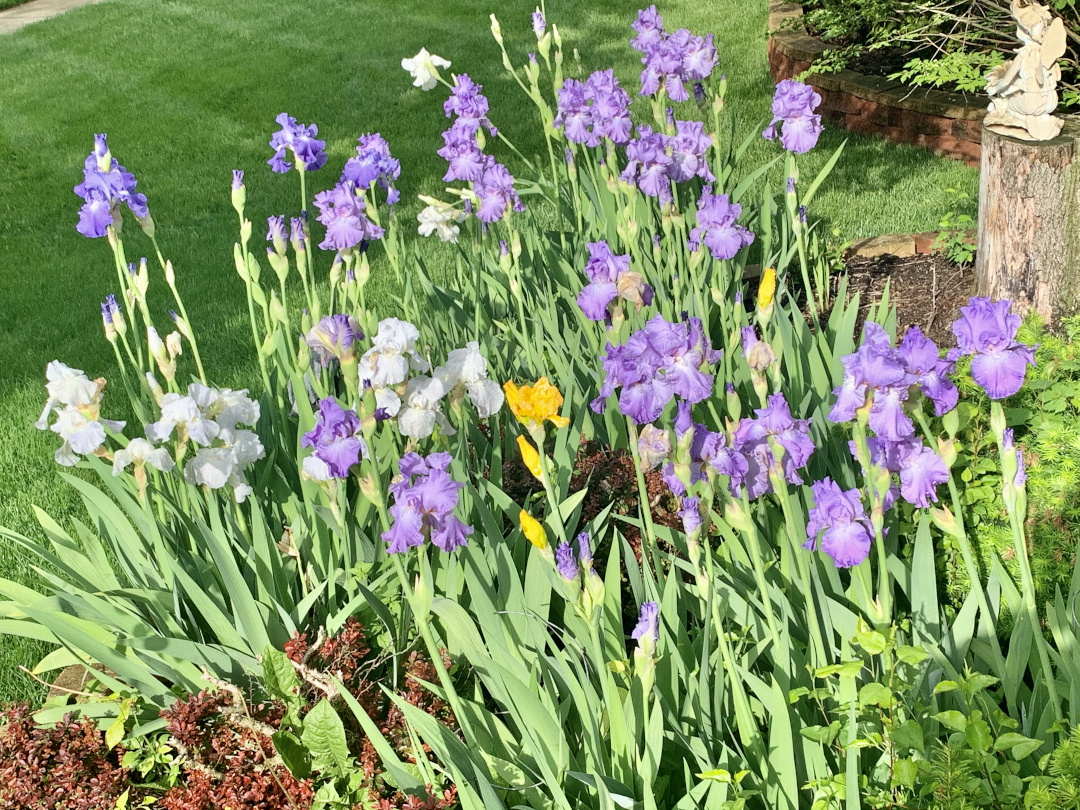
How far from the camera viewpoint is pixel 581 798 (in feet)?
5.00

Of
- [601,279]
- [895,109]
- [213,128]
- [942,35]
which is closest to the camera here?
[601,279]

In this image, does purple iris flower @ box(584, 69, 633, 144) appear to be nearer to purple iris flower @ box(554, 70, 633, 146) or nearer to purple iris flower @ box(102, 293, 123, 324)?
purple iris flower @ box(554, 70, 633, 146)

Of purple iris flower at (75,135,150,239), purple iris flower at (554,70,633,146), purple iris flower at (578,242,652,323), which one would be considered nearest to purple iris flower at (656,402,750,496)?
purple iris flower at (578,242,652,323)

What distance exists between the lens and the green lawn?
13.3ft

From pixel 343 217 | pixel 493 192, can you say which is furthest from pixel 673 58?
pixel 343 217

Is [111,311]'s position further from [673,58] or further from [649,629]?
[673,58]

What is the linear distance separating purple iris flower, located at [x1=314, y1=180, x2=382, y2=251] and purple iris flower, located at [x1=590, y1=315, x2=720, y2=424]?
3.62 feet

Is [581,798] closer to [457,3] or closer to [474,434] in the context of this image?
[474,434]

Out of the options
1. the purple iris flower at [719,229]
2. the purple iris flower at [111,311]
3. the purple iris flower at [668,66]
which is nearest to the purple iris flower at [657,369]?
the purple iris flower at [719,229]

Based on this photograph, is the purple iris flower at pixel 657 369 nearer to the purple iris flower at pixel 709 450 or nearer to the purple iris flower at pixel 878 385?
the purple iris flower at pixel 709 450

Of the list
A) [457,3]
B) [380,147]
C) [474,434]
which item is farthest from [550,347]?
[457,3]

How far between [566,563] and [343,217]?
1397 millimetres

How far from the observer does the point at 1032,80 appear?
111 inches

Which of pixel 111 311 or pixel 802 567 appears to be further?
pixel 111 311
